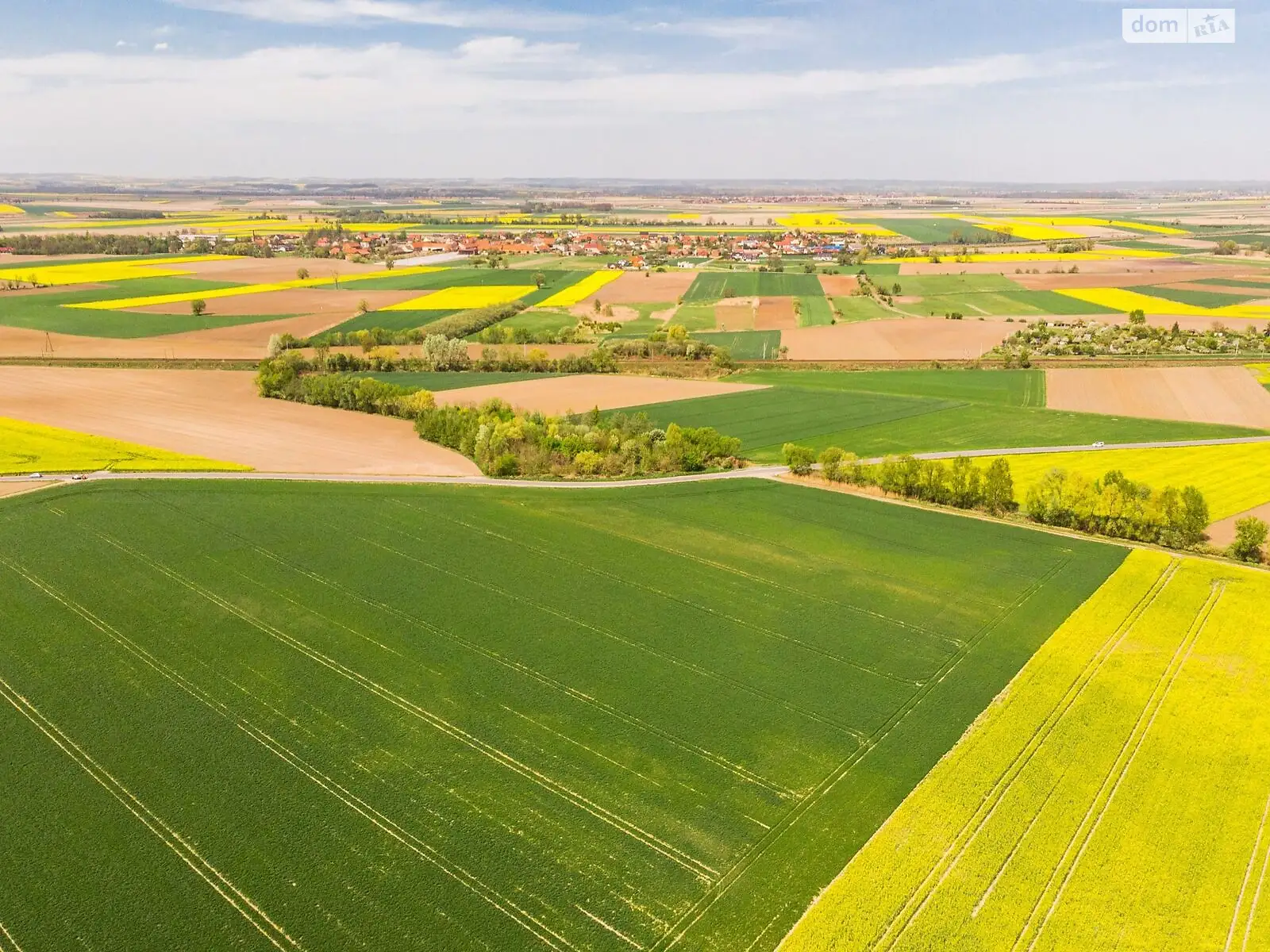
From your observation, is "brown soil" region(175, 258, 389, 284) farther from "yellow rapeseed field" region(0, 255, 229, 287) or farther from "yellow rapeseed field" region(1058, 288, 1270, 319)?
"yellow rapeseed field" region(1058, 288, 1270, 319)

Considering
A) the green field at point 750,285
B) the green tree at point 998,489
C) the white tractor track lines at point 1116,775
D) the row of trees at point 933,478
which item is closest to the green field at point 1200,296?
the green field at point 750,285

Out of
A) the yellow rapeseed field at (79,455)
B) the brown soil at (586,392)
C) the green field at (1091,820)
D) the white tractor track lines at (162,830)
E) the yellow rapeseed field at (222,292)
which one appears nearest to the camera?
the white tractor track lines at (162,830)

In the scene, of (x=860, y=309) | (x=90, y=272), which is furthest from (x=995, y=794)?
(x=90, y=272)

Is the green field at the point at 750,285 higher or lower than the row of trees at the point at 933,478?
higher

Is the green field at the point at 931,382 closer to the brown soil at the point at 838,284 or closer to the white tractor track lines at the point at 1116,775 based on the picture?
the white tractor track lines at the point at 1116,775

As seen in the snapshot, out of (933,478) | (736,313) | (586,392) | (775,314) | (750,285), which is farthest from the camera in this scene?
(750,285)

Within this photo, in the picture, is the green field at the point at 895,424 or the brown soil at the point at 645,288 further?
the brown soil at the point at 645,288

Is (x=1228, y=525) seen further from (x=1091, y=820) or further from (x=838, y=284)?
(x=838, y=284)
